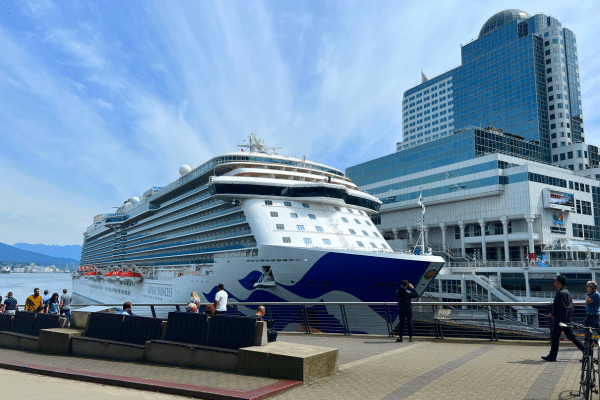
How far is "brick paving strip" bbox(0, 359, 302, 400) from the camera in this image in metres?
6.28

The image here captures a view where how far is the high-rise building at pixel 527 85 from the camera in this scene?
252 feet

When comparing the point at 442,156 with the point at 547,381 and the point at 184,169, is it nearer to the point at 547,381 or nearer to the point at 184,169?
the point at 184,169

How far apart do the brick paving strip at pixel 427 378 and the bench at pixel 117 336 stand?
5.42 metres

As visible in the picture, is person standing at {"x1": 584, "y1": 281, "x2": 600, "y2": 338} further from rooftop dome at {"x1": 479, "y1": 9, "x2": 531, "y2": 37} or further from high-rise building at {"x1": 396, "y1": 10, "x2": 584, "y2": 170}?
rooftop dome at {"x1": 479, "y1": 9, "x2": 531, "y2": 37}

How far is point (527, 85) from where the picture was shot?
78.6 m

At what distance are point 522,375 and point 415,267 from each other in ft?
49.0

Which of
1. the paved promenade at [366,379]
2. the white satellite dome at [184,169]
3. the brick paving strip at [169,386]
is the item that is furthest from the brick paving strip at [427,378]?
the white satellite dome at [184,169]

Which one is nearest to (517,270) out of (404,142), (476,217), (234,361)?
(476,217)

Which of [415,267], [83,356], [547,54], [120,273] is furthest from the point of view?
[547,54]

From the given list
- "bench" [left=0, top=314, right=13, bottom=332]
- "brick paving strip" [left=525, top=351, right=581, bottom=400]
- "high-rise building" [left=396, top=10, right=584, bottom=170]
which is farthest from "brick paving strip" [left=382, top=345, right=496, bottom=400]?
"high-rise building" [left=396, top=10, right=584, bottom=170]

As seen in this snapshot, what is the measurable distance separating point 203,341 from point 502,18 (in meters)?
102

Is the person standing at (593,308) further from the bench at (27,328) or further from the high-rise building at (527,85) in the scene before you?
the high-rise building at (527,85)

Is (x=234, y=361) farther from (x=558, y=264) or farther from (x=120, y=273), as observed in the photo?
(x=558, y=264)

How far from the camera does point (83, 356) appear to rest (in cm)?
1005
